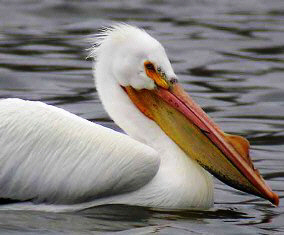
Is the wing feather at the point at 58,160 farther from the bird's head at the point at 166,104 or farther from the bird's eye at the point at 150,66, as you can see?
the bird's eye at the point at 150,66

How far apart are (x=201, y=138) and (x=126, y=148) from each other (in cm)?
60

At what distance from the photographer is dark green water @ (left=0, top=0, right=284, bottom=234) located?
698 cm

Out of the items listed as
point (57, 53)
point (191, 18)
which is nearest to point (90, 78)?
point (57, 53)

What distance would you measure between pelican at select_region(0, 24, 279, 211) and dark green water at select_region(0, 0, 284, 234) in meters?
0.12

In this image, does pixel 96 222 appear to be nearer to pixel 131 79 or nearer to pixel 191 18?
pixel 131 79

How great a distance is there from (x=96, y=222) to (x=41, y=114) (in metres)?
0.79

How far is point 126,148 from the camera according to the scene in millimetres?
7105

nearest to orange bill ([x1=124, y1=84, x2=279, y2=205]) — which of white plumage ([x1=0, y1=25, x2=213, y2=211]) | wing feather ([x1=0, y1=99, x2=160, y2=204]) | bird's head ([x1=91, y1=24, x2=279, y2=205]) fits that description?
bird's head ([x1=91, y1=24, x2=279, y2=205])

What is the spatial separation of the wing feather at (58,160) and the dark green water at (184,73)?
15 cm

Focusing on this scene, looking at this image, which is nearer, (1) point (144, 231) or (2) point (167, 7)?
(1) point (144, 231)

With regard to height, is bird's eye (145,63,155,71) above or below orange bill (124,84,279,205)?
above

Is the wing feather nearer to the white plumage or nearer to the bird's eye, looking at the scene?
the white plumage

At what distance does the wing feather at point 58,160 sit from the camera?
7.01m

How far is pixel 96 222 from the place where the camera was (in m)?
6.88
